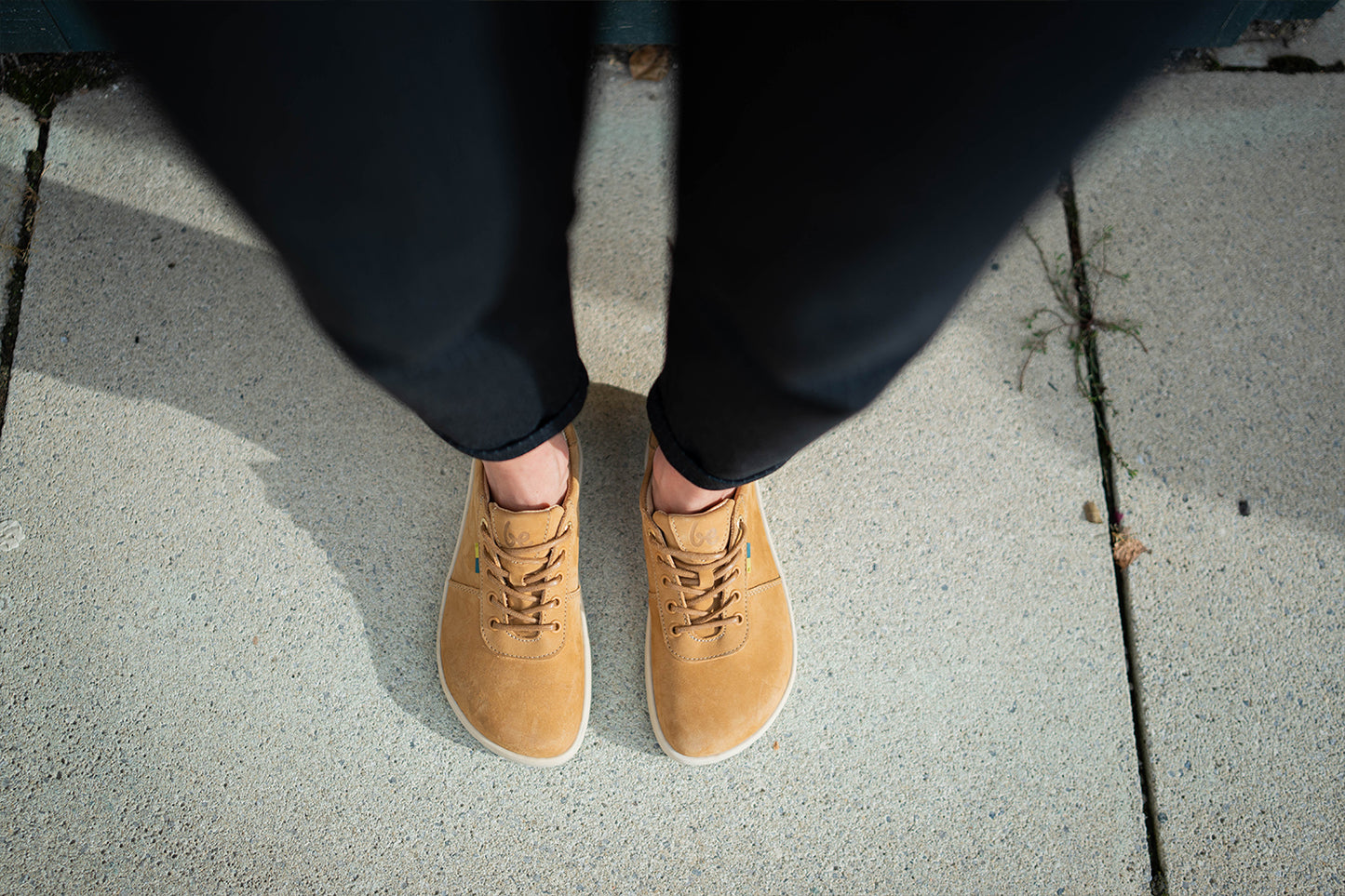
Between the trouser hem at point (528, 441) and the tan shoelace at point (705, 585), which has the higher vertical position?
the trouser hem at point (528, 441)

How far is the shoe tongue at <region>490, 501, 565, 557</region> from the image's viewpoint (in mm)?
1153

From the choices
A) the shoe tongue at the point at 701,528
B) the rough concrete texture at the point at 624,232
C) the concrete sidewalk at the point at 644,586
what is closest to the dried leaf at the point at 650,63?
the rough concrete texture at the point at 624,232

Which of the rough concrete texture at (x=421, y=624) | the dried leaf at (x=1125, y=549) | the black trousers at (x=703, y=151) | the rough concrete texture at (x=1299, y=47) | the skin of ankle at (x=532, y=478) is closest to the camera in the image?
the black trousers at (x=703, y=151)

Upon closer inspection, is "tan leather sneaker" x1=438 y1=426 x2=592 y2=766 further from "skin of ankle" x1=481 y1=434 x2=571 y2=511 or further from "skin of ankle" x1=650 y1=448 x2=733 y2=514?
"skin of ankle" x1=650 y1=448 x2=733 y2=514

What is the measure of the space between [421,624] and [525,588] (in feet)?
0.83

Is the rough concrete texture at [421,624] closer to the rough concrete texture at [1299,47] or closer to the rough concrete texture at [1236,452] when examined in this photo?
the rough concrete texture at [1236,452]

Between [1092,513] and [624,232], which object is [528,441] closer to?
[624,232]

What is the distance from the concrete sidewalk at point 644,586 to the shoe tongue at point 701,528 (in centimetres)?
24

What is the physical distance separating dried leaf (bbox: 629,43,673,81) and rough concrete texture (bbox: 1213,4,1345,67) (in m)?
1.29

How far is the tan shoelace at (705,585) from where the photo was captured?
1181 mm

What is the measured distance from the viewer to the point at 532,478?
3.67ft

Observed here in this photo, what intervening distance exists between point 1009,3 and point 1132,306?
4.30ft

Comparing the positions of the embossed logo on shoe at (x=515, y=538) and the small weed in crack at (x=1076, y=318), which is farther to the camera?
the small weed in crack at (x=1076, y=318)

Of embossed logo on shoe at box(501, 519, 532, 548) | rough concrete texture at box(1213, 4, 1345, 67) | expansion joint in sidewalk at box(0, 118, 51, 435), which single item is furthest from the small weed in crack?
expansion joint in sidewalk at box(0, 118, 51, 435)
